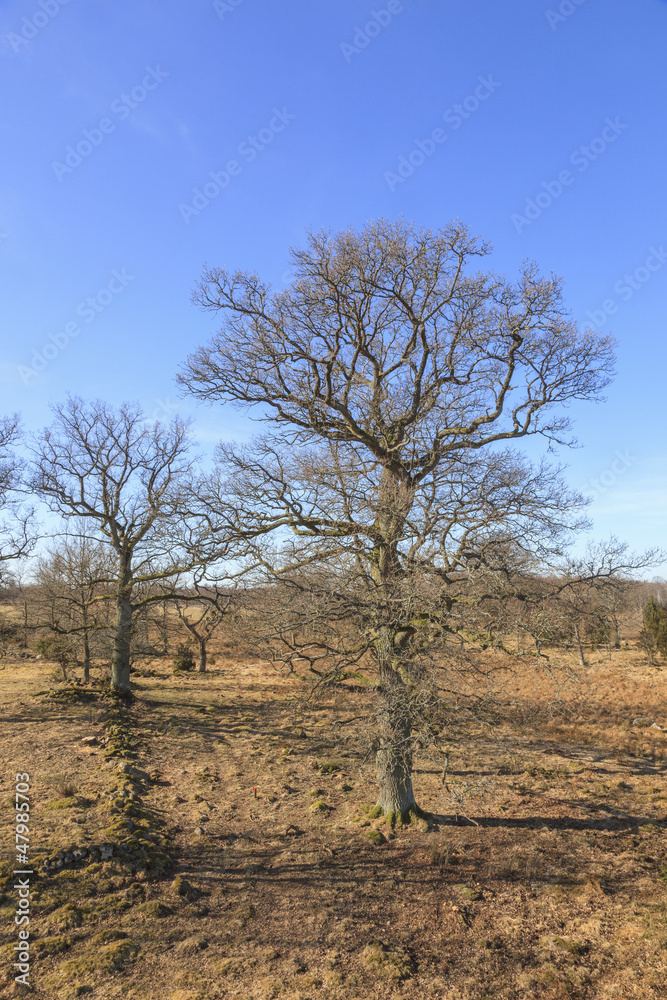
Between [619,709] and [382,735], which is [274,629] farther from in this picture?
[619,709]

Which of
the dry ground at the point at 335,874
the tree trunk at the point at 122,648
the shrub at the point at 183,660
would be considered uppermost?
the tree trunk at the point at 122,648

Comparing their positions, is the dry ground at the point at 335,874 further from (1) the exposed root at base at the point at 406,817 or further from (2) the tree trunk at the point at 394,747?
(2) the tree trunk at the point at 394,747

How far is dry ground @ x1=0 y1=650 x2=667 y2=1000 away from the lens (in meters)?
5.68

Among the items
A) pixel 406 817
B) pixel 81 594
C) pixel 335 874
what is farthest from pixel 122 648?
pixel 335 874

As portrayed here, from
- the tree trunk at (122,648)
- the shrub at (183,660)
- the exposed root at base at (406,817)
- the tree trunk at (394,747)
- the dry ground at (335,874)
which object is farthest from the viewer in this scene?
the shrub at (183,660)

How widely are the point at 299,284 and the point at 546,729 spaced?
15.1 m

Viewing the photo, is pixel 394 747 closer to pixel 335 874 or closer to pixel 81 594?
pixel 335 874

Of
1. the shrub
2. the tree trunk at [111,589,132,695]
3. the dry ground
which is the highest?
the tree trunk at [111,589,132,695]

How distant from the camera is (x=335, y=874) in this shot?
7957mm

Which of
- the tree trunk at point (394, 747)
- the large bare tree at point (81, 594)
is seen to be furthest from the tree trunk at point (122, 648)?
the tree trunk at point (394, 747)

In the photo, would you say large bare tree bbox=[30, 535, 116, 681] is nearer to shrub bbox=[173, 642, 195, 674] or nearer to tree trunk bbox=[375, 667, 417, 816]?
shrub bbox=[173, 642, 195, 674]

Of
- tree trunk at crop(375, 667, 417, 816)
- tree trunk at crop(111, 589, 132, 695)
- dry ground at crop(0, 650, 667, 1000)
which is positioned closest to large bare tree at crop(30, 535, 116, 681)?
tree trunk at crop(111, 589, 132, 695)

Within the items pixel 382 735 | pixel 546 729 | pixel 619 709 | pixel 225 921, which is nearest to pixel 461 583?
pixel 382 735

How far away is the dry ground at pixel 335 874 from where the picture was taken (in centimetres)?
568
